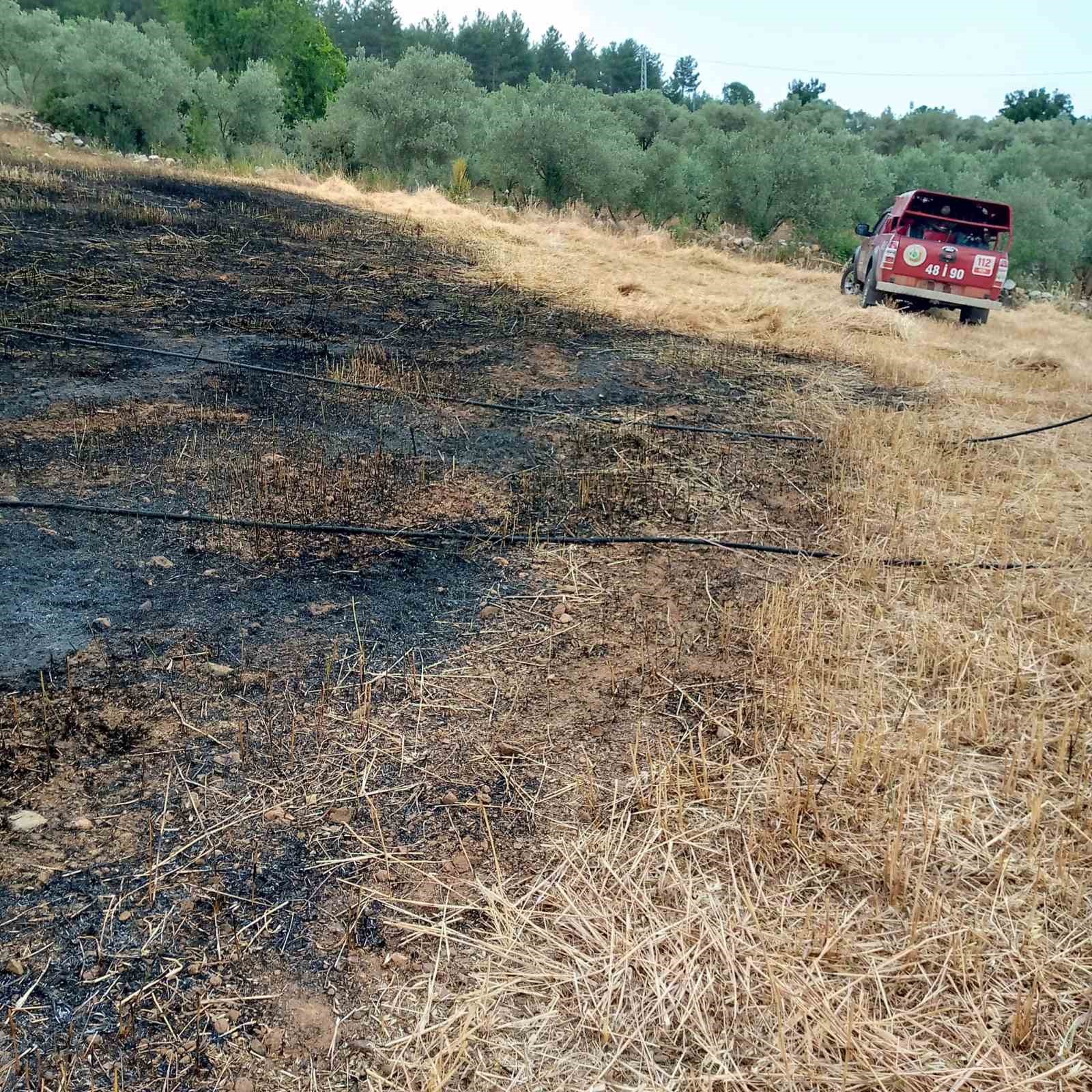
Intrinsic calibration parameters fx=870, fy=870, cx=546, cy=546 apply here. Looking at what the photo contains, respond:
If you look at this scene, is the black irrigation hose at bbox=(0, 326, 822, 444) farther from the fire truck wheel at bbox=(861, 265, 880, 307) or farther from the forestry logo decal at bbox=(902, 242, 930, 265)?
the fire truck wheel at bbox=(861, 265, 880, 307)

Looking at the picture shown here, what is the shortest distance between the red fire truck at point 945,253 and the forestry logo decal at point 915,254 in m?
0.01

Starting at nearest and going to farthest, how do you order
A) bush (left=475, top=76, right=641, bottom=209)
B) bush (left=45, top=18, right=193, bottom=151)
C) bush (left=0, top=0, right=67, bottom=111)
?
bush (left=475, top=76, right=641, bottom=209) → bush (left=45, top=18, right=193, bottom=151) → bush (left=0, top=0, right=67, bottom=111)

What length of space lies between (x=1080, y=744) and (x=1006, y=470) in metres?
3.64

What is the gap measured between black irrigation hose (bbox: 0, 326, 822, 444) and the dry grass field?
209 mm

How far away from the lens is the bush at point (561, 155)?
23516 millimetres

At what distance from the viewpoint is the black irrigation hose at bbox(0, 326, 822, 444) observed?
6.73m

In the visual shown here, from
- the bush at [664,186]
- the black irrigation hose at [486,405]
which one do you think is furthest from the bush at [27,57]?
the black irrigation hose at [486,405]

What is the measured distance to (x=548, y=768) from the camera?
9.52ft

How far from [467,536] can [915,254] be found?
1106 cm

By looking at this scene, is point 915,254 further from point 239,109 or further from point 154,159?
point 239,109

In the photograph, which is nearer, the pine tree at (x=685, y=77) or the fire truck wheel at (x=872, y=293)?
the fire truck wheel at (x=872, y=293)

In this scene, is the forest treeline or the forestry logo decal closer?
the forestry logo decal

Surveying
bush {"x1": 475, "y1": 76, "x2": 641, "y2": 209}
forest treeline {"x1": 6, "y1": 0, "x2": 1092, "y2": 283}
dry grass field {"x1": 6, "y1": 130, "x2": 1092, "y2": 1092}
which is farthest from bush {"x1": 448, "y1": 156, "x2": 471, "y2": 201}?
dry grass field {"x1": 6, "y1": 130, "x2": 1092, "y2": 1092}

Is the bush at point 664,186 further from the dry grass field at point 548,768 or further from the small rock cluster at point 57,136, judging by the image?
the dry grass field at point 548,768
